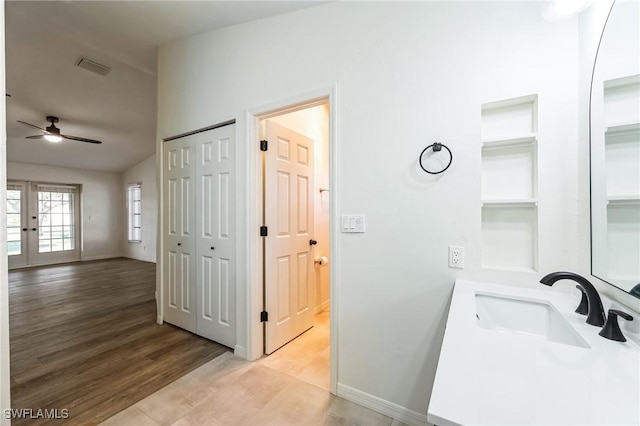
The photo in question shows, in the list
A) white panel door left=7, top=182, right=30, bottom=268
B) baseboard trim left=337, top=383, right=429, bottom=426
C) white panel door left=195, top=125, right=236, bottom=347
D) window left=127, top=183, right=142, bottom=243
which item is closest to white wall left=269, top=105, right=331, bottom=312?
white panel door left=195, top=125, right=236, bottom=347

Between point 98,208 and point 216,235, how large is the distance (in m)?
6.31

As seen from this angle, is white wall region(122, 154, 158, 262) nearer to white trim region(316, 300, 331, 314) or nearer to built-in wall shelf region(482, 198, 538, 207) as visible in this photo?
white trim region(316, 300, 331, 314)

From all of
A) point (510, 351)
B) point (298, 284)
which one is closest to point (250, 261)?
point (298, 284)

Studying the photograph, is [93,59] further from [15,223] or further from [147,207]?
[15,223]

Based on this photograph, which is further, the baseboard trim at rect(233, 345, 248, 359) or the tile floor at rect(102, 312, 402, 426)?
the baseboard trim at rect(233, 345, 248, 359)

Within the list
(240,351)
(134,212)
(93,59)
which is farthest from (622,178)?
(134,212)

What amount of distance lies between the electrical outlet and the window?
7496 millimetres

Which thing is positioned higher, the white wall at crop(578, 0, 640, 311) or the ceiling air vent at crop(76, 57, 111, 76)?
the ceiling air vent at crop(76, 57, 111, 76)

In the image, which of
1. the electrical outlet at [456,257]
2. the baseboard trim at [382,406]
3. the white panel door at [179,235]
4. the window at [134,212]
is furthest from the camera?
the window at [134,212]

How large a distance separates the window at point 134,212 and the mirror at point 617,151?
26.4 ft

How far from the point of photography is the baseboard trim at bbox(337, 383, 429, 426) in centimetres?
147

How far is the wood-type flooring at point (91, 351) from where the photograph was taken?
164cm

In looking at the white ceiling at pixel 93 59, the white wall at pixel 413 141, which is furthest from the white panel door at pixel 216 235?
the white ceiling at pixel 93 59

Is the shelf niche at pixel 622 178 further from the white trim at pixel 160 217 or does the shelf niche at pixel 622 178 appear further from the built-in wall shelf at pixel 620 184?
the white trim at pixel 160 217
